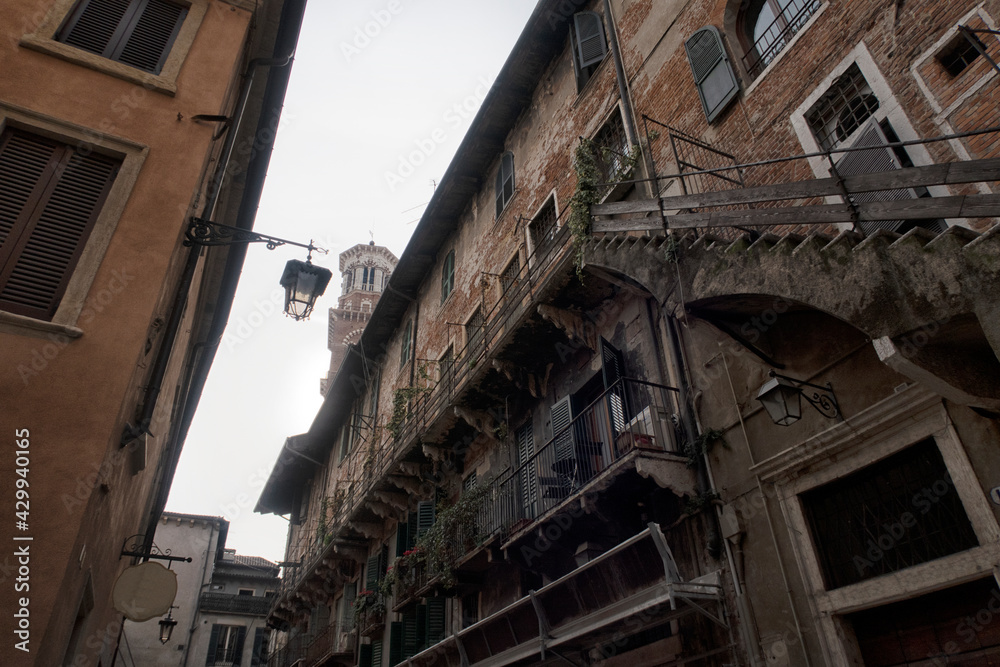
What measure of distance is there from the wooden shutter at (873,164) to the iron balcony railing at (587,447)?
3.05m

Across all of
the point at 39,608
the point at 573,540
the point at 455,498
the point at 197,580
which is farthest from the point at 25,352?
the point at 197,580

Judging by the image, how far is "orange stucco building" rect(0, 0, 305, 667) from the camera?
5160 millimetres

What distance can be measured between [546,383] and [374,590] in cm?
867

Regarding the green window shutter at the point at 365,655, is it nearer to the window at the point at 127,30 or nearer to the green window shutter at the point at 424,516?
the green window shutter at the point at 424,516

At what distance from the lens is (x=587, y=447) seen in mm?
9188

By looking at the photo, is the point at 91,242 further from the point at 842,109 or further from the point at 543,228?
the point at 543,228

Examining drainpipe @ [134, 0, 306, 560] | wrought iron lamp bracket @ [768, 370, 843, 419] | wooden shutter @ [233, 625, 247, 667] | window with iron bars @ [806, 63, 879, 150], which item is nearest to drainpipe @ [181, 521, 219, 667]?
wooden shutter @ [233, 625, 247, 667]

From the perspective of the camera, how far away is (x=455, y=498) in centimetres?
1508

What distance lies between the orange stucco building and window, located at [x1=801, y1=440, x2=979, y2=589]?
6864mm

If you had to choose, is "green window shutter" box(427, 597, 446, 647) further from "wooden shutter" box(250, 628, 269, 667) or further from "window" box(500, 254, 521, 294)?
"wooden shutter" box(250, 628, 269, 667)

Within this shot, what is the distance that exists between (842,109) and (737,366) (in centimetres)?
328

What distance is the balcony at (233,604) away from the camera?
33812mm

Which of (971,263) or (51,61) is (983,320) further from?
(51,61)

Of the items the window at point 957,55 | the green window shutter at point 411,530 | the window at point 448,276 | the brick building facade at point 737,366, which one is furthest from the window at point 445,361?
the window at point 957,55
